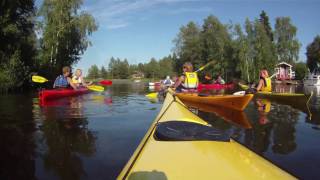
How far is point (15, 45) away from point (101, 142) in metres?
25.9

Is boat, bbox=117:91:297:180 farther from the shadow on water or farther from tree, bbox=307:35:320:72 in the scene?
tree, bbox=307:35:320:72

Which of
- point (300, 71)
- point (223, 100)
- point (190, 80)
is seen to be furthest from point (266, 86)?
point (300, 71)

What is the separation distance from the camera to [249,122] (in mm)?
9547

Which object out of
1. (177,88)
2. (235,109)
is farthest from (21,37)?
(235,109)

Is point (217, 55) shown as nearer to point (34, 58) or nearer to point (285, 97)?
point (34, 58)

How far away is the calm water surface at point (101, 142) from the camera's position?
5250 mm

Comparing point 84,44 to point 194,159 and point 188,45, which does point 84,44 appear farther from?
point 194,159

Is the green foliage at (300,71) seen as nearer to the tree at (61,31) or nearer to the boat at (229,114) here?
the tree at (61,31)

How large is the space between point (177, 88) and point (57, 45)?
28320 millimetres

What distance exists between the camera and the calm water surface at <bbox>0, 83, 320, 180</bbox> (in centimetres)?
525

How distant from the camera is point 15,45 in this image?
97.2 feet

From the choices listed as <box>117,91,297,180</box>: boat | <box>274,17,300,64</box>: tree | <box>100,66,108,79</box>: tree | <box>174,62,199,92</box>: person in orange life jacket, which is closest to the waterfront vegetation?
<box>274,17,300,64</box>: tree

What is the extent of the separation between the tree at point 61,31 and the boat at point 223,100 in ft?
88.4

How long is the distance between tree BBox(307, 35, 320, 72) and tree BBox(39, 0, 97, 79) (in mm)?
53036
